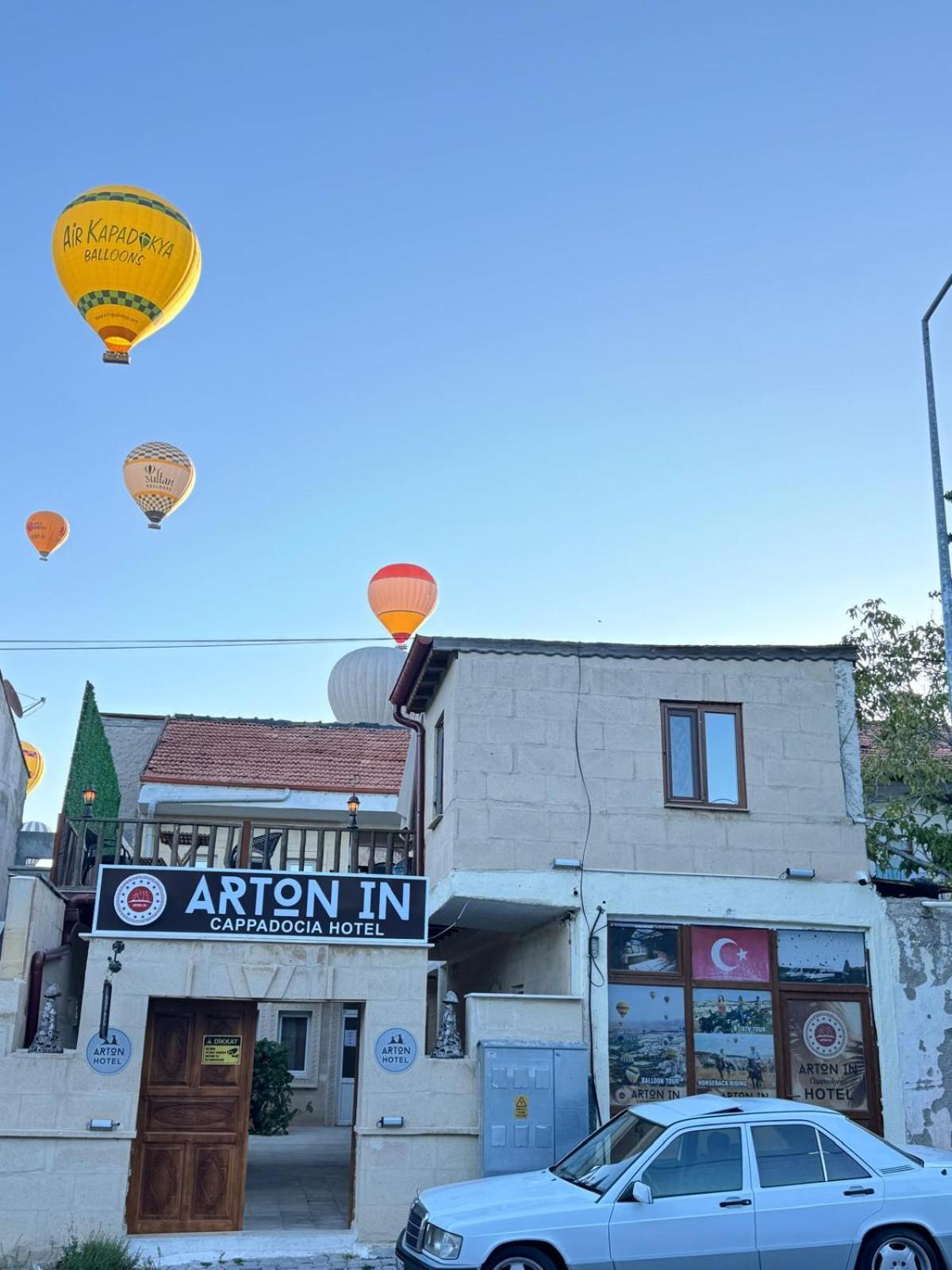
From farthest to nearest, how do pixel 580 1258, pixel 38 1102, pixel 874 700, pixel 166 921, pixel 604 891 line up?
pixel 874 700 → pixel 604 891 → pixel 166 921 → pixel 38 1102 → pixel 580 1258

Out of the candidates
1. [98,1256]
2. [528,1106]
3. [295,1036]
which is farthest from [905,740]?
[295,1036]

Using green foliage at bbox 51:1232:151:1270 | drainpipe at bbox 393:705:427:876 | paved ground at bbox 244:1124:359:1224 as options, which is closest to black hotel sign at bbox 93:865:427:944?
drainpipe at bbox 393:705:427:876

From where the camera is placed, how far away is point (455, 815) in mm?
14828

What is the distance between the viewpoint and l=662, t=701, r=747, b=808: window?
15.2 metres

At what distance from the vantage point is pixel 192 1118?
1365cm

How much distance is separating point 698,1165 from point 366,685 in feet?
75.8

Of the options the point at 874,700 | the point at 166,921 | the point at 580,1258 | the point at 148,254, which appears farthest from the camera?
the point at 148,254

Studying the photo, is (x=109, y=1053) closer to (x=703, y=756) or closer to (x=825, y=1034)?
(x=703, y=756)

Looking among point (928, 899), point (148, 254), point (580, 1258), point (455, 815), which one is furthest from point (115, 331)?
point (580, 1258)

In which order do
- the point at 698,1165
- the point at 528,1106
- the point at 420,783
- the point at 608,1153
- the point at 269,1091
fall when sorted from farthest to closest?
the point at 269,1091, the point at 420,783, the point at 528,1106, the point at 608,1153, the point at 698,1165

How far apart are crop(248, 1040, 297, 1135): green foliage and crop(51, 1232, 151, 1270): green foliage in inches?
446

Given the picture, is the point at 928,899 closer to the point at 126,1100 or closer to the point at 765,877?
the point at 765,877

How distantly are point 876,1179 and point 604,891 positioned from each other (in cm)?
507

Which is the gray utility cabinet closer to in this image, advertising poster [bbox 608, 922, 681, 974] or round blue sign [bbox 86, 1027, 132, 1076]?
advertising poster [bbox 608, 922, 681, 974]
